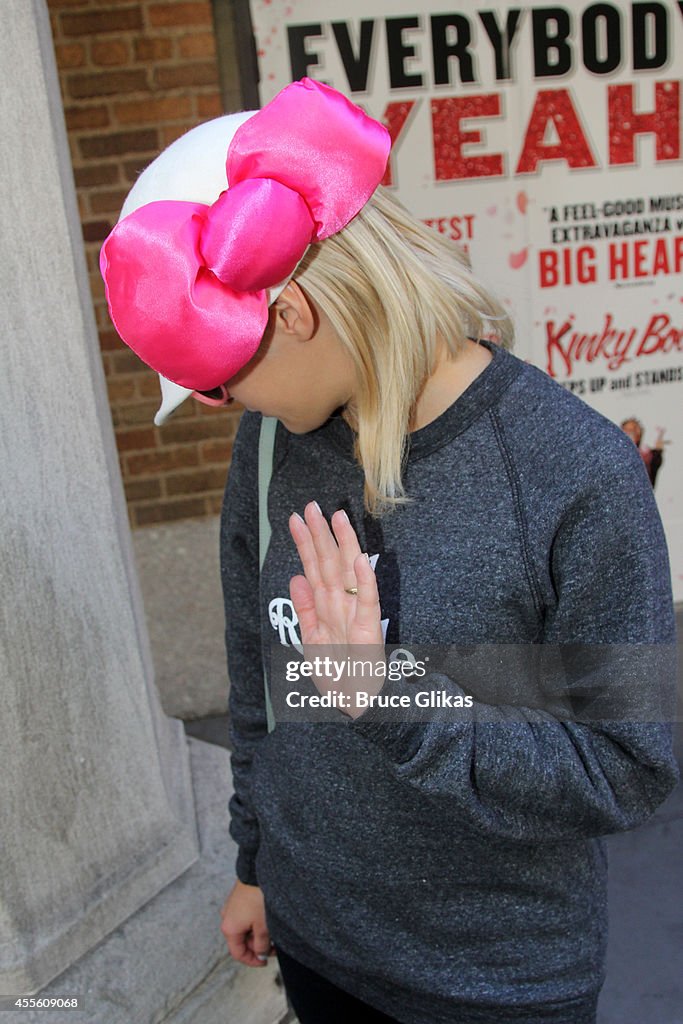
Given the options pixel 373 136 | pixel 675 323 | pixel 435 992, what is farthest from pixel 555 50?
pixel 435 992

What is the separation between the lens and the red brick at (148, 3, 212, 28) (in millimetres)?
3369

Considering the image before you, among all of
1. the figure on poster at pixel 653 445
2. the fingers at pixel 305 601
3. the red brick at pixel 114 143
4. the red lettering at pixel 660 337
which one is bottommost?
the figure on poster at pixel 653 445

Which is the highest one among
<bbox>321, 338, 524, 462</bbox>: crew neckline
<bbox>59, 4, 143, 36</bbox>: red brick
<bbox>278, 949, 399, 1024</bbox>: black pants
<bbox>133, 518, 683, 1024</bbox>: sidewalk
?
<bbox>59, 4, 143, 36</bbox>: red brick

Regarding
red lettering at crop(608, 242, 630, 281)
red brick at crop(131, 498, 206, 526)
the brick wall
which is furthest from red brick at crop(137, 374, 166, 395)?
red lettering at crop(608, 242, 630, 281)

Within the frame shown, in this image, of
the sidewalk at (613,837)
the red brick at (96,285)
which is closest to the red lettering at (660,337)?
the sidewalk at (613,837)

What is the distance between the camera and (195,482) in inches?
154

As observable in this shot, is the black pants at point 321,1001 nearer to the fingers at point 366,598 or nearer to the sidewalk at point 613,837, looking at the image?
the fingers at point 366,598

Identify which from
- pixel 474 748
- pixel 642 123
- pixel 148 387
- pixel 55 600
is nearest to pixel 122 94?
pixel 148 387

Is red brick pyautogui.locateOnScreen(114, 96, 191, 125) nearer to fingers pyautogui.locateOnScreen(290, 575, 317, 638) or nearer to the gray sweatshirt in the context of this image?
the gray sweatshirt

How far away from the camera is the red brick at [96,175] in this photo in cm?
348

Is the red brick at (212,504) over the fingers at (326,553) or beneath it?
beneath

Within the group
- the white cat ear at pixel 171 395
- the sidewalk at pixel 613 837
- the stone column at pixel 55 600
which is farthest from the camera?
the sidewalk at pixel 613 837

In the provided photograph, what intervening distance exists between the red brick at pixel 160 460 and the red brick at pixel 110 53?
1.46 meters

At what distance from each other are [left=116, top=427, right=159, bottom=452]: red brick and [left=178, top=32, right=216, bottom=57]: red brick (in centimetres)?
142
